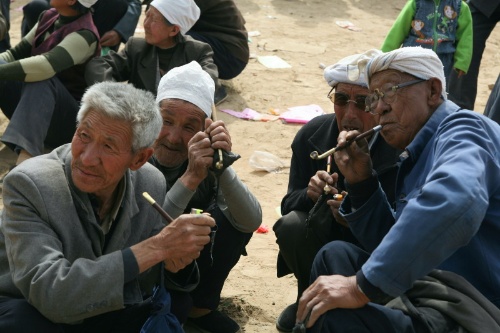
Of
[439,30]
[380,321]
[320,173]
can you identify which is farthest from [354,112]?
[439,30]

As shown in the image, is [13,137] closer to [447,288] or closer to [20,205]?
[20,205]

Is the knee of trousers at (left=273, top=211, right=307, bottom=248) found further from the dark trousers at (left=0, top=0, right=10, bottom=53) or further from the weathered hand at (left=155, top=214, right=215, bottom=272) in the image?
the dark trousers at (left=0, top=0, right=10, bottom=53)

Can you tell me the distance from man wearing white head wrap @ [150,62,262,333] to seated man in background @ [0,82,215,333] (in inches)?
15.6

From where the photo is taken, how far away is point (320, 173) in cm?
400

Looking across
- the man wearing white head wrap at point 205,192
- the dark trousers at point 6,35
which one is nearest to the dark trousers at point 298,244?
the man wearing white head wrap at point 205,192

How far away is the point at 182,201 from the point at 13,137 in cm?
226

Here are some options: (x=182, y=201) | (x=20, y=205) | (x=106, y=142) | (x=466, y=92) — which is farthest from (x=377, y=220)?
(x=466, y=92)

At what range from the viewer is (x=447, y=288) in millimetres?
3059

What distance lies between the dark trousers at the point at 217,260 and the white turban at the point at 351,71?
916mm

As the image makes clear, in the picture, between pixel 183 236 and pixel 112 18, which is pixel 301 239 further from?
pixel 112 18

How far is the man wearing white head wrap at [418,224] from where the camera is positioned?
9.27 feet

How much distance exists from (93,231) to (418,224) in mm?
1331

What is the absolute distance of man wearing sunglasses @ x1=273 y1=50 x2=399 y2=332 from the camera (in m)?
3.99

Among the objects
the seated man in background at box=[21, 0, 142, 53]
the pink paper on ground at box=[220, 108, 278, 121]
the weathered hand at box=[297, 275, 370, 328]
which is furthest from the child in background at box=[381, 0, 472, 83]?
the weathered hand at box=[297, 275, 370, 328]
